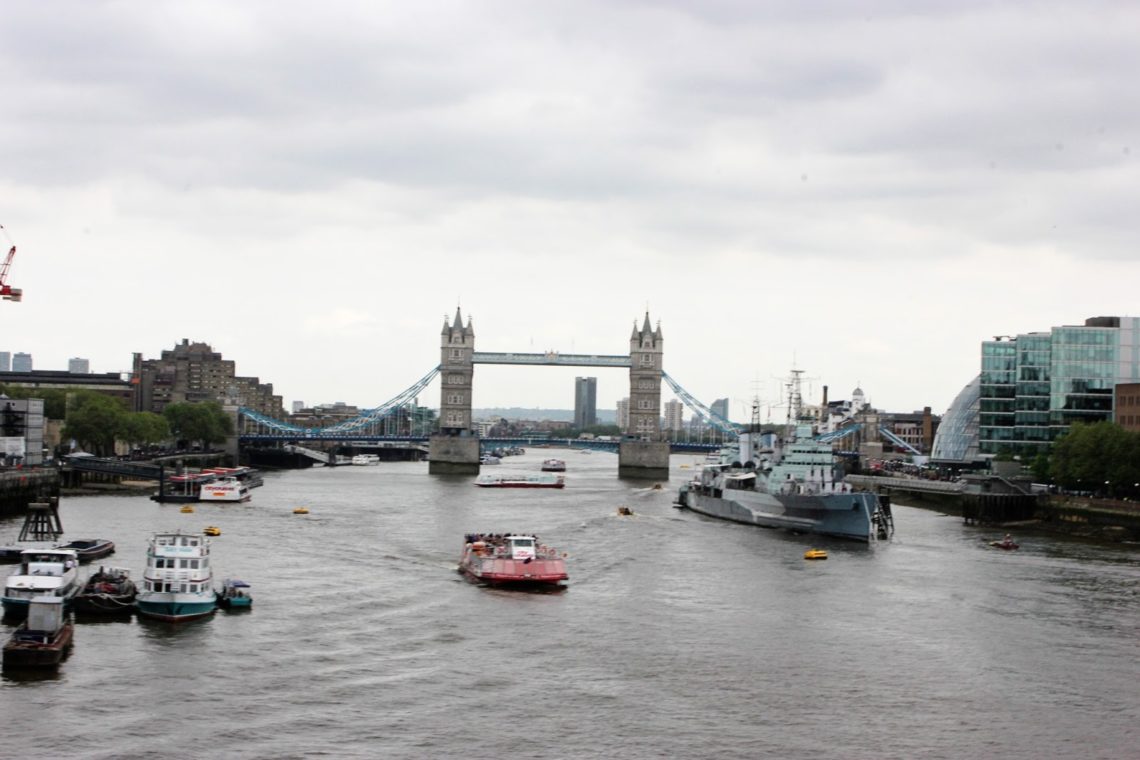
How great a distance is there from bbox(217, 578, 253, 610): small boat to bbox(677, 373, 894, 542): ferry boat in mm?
40218

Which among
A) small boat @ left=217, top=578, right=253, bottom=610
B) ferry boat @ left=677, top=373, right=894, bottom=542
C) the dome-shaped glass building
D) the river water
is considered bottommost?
the river water

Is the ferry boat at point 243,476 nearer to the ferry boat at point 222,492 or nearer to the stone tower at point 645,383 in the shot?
the ferry boat at point 222,492

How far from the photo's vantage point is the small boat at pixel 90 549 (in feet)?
195

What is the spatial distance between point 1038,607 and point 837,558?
17.8 m

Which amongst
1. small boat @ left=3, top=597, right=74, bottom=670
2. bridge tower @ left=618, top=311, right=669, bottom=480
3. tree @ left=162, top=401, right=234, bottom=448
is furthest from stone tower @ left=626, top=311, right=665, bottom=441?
small boat @ left=3, top=597, right=74, bottom=670

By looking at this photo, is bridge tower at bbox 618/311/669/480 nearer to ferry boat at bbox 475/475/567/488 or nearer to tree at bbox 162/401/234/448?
ferry boat at bbox 475/475/567/488

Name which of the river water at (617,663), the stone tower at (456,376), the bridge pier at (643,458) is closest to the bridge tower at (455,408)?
the stone tower at (456,376)

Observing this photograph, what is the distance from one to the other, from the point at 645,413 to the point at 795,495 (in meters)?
95.2

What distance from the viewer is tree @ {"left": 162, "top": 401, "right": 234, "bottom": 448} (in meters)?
169

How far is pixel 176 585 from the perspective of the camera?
46.3 metres

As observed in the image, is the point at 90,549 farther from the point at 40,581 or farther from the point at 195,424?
the point at 195,424

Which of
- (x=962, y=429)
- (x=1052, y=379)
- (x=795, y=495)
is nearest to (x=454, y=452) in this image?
(x=962, y=429)

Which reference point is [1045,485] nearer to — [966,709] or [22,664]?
[966,709]

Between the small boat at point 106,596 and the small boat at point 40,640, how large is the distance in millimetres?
4547
